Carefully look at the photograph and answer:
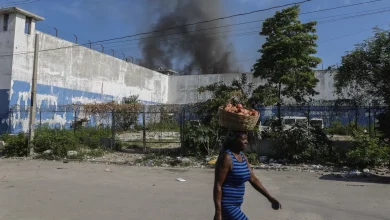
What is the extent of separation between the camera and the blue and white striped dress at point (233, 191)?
9.94 ft

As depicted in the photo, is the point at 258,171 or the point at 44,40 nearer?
the point at 258,171

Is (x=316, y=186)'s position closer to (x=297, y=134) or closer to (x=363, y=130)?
(x=297, y=134)

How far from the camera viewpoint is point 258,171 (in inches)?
438

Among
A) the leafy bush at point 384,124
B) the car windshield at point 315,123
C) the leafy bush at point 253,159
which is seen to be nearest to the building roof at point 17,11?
the leafy bush at point 253,159

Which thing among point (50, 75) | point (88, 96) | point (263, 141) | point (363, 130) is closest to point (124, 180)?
point (263, 141)

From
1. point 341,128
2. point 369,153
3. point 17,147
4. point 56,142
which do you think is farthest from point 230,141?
point 17,147

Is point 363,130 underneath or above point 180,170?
above

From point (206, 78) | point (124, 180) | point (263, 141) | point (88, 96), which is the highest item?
point (206, 78)

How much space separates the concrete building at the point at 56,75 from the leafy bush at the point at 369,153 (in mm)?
18084

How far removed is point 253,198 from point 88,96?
24.5 metres

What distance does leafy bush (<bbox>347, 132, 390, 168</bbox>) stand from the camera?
1066 cm

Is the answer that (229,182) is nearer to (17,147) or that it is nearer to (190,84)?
(17,147)

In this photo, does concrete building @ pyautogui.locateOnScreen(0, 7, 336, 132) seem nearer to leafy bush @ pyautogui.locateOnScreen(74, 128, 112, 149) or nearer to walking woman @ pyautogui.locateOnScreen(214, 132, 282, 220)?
leafy bush @ pyautogui.locateOnScreen(74, 128, 112, 149)

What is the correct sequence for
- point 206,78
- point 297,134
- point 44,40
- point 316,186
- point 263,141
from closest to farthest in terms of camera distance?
point 316,186 < point 297,134 < point 263,141 < point 44,40 < point 206,78
